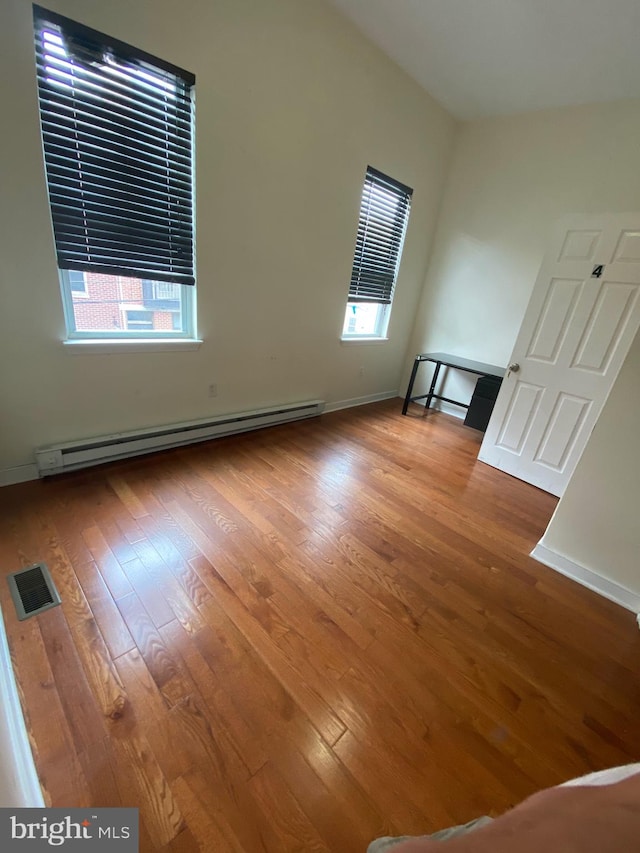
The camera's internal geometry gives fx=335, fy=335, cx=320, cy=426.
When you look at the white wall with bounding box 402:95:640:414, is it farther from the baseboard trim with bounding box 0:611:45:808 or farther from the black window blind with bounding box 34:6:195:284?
the baseboard trim with bounding box 0:611:45:808

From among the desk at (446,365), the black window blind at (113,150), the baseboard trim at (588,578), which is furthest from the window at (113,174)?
the baseboard trim at (588,578)

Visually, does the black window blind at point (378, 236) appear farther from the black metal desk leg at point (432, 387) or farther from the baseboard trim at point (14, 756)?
the baseboard trim at point (14, 756)

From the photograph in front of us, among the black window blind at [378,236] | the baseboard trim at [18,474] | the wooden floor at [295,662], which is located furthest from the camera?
the black window blind at [378,236]

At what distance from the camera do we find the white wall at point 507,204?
2.93 meters

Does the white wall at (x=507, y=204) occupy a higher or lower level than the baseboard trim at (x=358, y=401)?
higher

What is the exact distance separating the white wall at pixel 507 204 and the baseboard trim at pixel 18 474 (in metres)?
4.18

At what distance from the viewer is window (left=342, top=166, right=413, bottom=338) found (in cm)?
337

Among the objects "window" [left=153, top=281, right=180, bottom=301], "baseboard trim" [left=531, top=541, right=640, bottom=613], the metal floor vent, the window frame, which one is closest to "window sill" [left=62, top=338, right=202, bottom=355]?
"window" [left=153, top=281, right=180, bottom=301]

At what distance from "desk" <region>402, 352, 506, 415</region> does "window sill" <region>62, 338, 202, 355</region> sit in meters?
2.53

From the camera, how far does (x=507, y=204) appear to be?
350 cm

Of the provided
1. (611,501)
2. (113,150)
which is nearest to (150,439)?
(113,150)

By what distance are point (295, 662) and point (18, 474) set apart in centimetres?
199

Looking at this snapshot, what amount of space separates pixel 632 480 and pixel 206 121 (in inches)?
128

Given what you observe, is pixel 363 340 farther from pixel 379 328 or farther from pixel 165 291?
pixel 165 291
